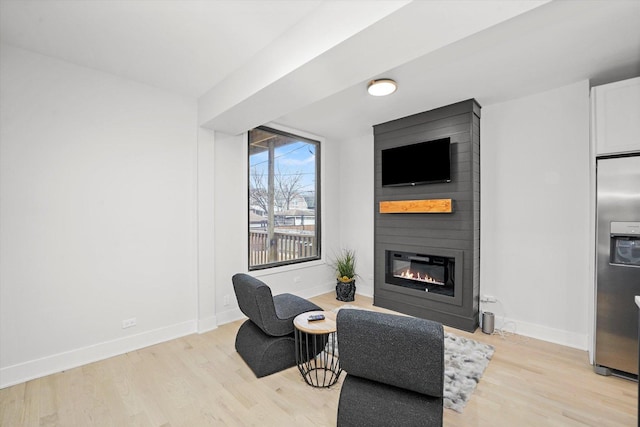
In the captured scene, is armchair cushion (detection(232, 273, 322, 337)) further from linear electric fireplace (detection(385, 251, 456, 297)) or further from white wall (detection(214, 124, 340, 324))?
linear electric fireplace (detection(385, 251, 456, 297))

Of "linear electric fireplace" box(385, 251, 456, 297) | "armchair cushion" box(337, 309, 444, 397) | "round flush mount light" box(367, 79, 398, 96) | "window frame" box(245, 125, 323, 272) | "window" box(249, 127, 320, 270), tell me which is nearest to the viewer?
"armchair cushion" box(337, 309, 444, 397)

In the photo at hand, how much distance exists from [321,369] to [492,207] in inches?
107

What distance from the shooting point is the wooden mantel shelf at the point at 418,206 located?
138 inches

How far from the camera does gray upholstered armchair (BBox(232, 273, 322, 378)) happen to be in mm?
2439

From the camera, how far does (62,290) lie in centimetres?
261

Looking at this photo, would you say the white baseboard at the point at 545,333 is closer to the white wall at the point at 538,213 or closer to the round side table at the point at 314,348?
the white wall at the point at 538,213

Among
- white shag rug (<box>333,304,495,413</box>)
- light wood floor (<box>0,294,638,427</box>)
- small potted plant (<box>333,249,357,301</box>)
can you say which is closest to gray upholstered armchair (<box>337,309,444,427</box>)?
light wood floor (<box>0,294,638,427</box>)

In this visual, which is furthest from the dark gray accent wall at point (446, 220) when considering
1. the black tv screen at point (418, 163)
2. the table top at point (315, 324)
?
the table top at point (315, 324)

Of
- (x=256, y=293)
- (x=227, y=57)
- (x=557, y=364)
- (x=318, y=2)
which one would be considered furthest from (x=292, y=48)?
(x=557, y=364)

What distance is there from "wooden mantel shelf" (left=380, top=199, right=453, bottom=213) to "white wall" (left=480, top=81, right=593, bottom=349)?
519mm

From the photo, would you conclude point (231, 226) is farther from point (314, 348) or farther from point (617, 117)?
point (617, 117)

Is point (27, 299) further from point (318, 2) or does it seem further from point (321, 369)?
point (318, 2)

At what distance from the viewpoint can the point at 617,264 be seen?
2.42 meters

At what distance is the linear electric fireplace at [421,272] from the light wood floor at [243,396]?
100cm
